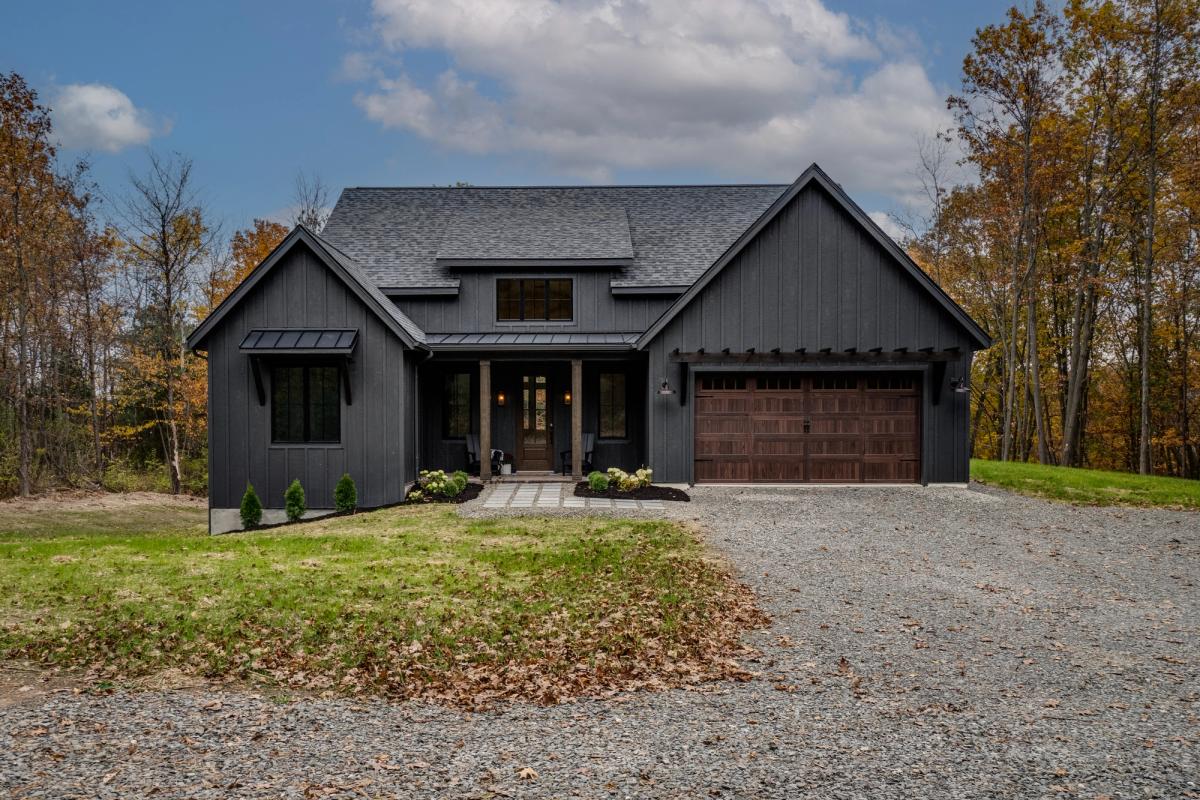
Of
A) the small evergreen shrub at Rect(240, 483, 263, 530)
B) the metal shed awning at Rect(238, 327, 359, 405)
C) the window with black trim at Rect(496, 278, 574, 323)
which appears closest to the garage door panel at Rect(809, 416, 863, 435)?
the window with black trim at Rect(496, 278, 574, 323)

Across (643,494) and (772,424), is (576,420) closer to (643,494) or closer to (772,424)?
(643,494)

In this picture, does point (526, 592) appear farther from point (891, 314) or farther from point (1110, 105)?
point (1110, 105)

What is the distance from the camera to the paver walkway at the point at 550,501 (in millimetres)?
12782

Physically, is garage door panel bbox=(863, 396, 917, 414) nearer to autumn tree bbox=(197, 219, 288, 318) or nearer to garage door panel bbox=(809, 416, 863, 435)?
garage door panel bbox=(809, 416, 863, 435)

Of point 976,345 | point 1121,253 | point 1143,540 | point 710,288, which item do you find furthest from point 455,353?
point 1121,253

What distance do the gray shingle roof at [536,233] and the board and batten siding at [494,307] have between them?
1.57 ft

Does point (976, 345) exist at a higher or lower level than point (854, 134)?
lower

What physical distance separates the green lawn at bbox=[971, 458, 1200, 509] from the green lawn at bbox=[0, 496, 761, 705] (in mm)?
9284

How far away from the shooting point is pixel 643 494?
45.5 feet

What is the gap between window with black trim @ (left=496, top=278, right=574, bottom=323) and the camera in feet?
57.3

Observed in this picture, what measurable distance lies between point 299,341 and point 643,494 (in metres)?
7.20

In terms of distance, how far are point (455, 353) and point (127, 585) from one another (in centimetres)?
918

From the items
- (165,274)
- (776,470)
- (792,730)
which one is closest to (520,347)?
(776,470)

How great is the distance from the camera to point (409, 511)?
1283 centimetres
